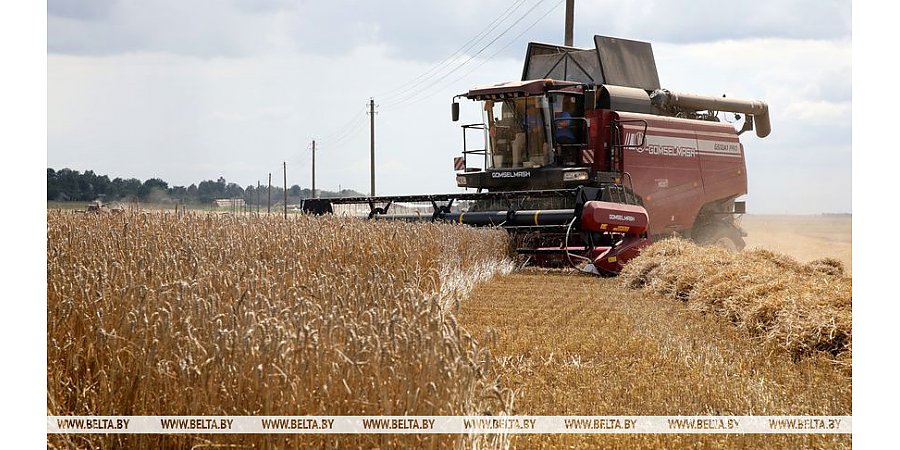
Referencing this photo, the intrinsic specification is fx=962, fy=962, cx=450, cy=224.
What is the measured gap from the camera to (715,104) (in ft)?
57.1

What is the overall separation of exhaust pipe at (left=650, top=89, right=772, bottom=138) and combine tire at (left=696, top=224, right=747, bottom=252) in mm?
2115

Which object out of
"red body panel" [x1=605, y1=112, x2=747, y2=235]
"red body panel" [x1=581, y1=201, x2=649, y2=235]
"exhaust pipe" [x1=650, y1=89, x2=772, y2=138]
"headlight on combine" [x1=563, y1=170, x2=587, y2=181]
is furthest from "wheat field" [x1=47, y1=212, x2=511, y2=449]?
"exhaust pipe" [x1=650, y1=89, x2=772, y2=138]

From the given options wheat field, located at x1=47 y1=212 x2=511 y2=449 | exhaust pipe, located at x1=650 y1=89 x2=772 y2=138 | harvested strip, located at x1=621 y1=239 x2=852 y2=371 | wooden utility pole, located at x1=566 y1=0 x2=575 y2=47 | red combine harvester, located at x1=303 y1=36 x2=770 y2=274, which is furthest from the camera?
wooden utility pole, located at x1=566 y1=0 x2=575 y2=47

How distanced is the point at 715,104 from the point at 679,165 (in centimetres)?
206

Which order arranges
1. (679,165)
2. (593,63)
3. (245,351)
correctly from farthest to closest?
(679,165), (593,63), (245,351)

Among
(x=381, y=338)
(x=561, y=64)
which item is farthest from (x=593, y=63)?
(x=381, y=338)

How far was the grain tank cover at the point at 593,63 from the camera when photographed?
15727 mm

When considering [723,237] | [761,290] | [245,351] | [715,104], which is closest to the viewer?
[245,351]

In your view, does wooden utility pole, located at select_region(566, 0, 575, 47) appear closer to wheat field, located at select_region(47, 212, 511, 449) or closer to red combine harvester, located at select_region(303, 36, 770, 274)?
red combine harvester, located at select_region(303, 36, 770, 274)

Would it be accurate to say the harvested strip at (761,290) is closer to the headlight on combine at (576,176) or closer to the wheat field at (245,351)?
the headlight on combine at (576,176)

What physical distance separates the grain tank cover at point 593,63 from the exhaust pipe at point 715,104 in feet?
1.51

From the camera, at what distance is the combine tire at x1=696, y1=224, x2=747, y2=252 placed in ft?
56.5

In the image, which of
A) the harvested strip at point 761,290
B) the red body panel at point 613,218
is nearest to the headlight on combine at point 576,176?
the red body panel at point 613,218

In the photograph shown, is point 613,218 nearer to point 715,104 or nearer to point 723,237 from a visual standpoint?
point 723,237
